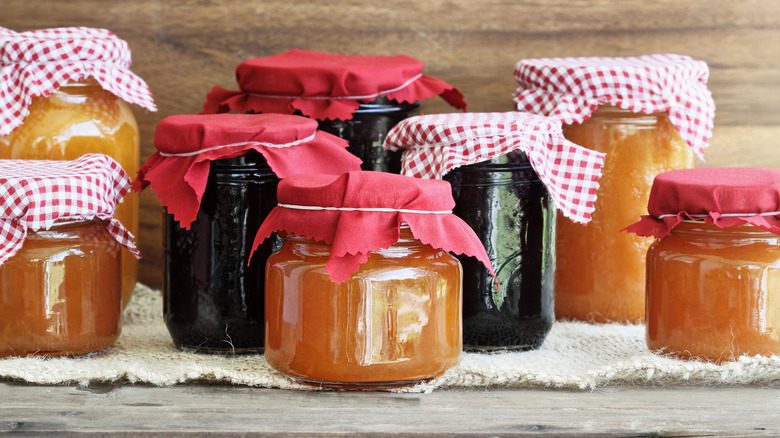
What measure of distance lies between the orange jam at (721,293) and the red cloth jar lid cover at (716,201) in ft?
Answer: 0.08

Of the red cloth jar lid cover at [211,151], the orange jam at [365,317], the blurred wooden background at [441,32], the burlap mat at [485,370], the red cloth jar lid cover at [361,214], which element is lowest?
the burlap mat at [485,370]

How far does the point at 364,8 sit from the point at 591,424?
742 millimetres

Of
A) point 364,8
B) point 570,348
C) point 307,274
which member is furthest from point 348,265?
point 364,8

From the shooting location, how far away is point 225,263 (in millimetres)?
940

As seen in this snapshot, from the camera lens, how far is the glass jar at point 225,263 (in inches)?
36.6

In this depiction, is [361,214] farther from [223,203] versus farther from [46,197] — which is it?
[46,197]

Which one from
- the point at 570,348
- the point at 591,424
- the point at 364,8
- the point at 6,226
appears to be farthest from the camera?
the point at 364,8

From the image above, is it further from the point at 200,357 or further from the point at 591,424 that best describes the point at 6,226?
the point at 591,424

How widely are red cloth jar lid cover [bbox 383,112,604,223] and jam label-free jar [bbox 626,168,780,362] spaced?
0.08 m

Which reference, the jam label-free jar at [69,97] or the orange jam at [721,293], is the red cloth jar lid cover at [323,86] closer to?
the jam label-free jar at [69,97]

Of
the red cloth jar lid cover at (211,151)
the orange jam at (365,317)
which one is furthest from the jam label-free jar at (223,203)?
the orange jam at (365,317)

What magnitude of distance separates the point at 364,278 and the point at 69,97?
0.51m

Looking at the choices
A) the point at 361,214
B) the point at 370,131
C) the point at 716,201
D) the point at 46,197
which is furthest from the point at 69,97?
the point at 716,201

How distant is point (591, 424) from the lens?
0.76m
